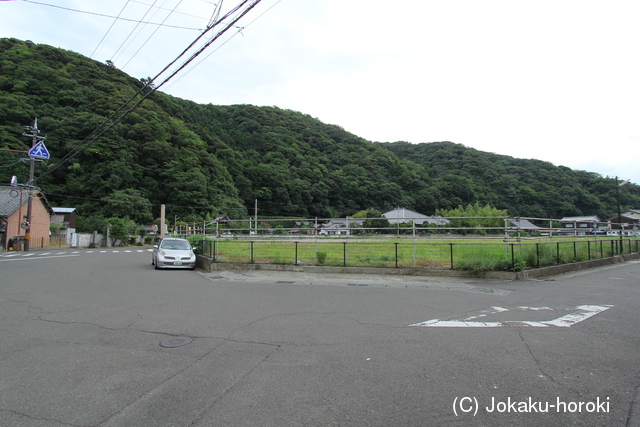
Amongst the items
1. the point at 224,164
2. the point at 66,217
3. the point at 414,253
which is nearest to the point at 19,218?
the point at 66,217

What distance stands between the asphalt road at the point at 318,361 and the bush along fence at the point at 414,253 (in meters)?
3.80

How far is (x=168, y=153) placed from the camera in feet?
236

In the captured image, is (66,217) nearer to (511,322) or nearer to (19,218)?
(19,218)

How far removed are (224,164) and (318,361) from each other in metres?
91.7

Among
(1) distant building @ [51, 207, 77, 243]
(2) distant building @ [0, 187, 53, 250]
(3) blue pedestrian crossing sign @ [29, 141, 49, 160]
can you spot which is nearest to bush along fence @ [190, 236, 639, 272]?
(3) blue pedestrian crossing sign @ [29, 141, 49, 160]

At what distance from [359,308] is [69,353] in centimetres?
488

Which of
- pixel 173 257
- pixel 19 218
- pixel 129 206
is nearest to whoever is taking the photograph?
pixel 173 257

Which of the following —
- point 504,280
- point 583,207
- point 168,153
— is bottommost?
point 504,280

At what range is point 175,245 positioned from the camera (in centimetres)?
1653

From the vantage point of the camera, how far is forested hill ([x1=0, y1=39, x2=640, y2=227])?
5766 centimetres

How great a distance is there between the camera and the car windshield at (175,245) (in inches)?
641

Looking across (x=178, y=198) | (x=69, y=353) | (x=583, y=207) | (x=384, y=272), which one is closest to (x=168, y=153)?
(x=178, y=198)

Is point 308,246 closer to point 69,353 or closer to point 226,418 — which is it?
point 69,353

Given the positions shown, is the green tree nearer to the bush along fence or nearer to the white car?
the bush along fence
